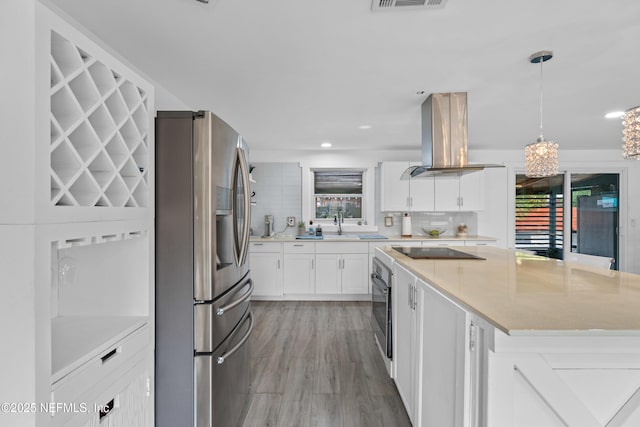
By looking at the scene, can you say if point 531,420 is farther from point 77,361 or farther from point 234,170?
point 234,170

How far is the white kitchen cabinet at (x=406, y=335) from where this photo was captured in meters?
1.65

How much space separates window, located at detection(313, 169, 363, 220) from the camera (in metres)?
5.00

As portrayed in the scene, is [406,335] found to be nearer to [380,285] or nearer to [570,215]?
[380,285]

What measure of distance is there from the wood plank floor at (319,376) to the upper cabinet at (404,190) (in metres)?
1.82

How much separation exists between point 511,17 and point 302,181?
3618 mm

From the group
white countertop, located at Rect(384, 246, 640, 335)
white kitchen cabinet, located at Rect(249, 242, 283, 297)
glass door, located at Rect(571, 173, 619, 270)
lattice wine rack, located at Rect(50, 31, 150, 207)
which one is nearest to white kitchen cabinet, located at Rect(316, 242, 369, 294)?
white kitchen cabinet, located at Rect(249, 242, 283, 297)

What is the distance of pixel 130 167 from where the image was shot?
47.4 inches

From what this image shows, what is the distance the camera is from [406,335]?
185 cm

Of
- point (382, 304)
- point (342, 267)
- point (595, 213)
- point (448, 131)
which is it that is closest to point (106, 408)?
point (382, 304)

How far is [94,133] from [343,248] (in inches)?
140

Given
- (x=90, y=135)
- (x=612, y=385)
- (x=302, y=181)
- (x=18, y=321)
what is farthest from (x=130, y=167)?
(x=302, y=181)

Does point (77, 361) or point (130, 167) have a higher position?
point (130, 167)

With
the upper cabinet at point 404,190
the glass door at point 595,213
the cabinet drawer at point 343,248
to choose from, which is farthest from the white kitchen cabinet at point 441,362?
the glass door at point 595,213

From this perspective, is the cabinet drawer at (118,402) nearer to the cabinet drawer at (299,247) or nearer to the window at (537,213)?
the cabinet drawer at (299,247)
